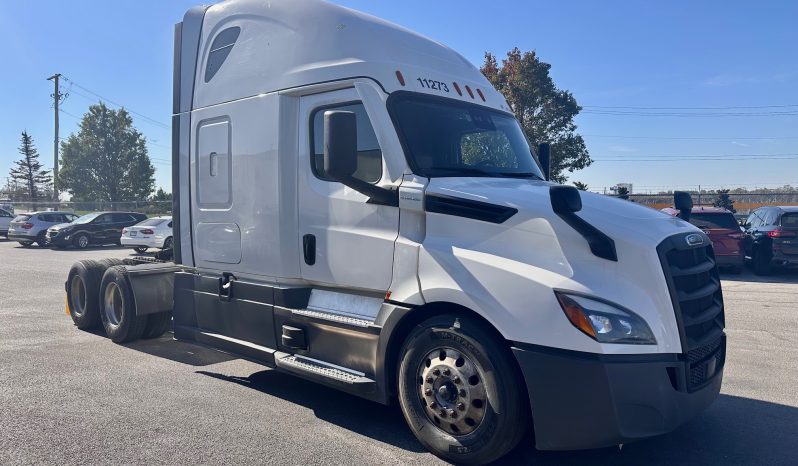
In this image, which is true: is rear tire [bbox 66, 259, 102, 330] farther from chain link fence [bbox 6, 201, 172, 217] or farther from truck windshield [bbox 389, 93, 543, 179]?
chain link fence [bbox 6, 201, 172, 217]

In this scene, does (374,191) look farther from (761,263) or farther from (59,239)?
(59,239)

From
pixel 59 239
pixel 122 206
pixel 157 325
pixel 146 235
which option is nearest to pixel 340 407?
pixel 157 325

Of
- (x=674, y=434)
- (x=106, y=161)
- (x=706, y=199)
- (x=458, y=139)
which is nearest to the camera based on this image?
(x=674, y=434)

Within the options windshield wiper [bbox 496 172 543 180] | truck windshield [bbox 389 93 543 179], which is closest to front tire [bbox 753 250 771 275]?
truck windshield [bbox 389 93 543 179]

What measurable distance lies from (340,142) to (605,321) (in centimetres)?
213

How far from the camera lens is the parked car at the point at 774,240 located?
14.3m

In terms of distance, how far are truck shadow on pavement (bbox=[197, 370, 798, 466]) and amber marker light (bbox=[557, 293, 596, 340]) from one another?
115cm

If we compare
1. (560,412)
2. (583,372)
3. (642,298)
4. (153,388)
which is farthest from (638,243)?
(153,388)

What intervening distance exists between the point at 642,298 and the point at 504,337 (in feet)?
2.77

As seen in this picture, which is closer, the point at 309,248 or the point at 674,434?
the point at 674,434

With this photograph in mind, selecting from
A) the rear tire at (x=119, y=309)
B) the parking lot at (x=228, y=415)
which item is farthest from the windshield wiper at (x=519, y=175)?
the rear tire at (x=119, y=309)

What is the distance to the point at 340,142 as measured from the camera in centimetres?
430

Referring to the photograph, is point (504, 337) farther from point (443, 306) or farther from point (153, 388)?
point (153, 388)

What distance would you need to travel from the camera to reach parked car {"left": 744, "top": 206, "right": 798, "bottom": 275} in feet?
47.0
